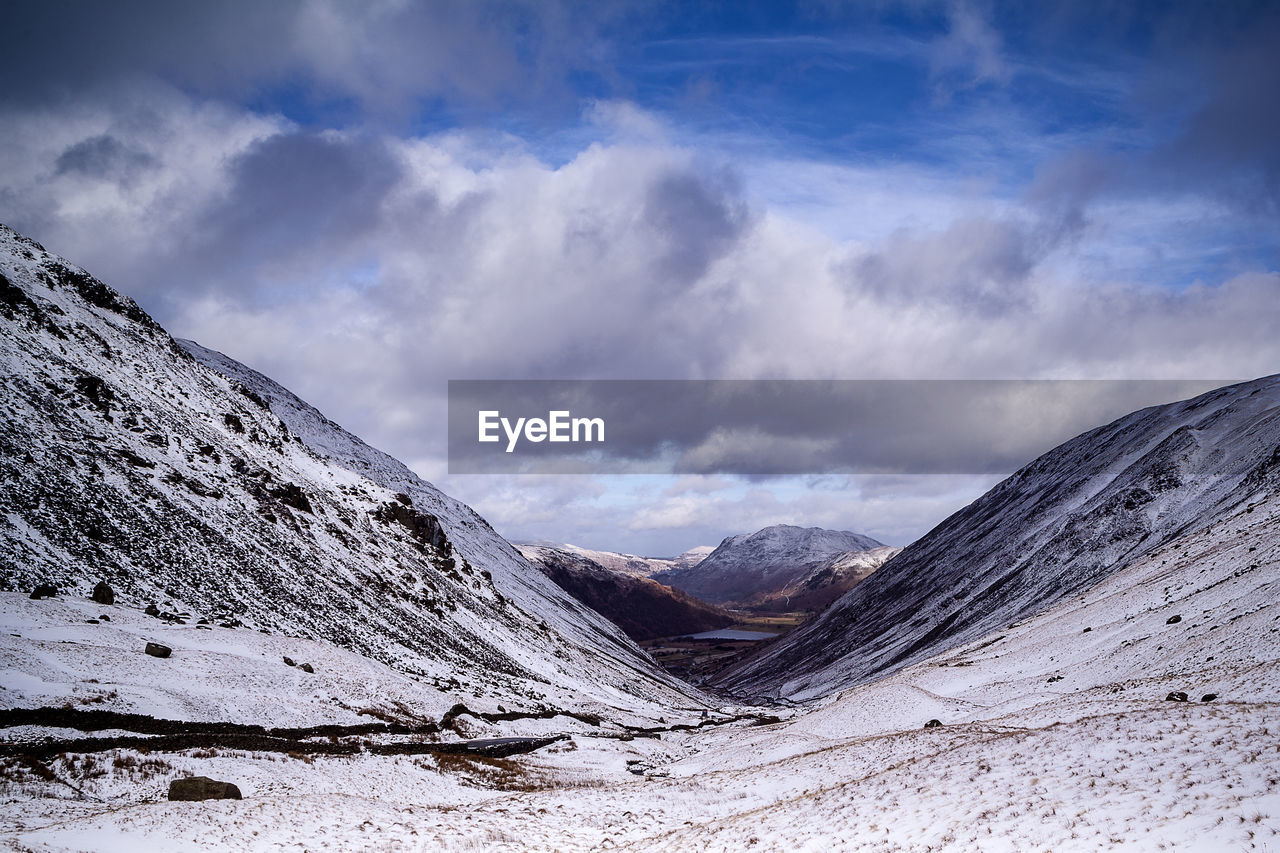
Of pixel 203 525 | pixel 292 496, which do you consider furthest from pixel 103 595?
pixel 292 496

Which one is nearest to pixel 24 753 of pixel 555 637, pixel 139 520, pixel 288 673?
pixel 288 673

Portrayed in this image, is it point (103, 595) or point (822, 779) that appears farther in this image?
point (103, 595)

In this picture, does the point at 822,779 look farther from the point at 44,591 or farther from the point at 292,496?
the point at 292,496

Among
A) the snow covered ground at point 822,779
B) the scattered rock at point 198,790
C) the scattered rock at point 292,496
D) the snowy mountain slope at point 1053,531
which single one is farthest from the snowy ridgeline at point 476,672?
the scattered rock at point 198,790

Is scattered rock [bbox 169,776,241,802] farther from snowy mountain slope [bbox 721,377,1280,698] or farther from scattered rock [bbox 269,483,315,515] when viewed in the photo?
snowy mountain slope [bbox 721,377,1280,698]

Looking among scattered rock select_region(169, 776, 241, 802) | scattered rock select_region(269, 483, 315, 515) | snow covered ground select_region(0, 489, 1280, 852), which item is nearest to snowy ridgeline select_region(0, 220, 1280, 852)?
snow covered ground select_region(0, 489, 1280, 852)
